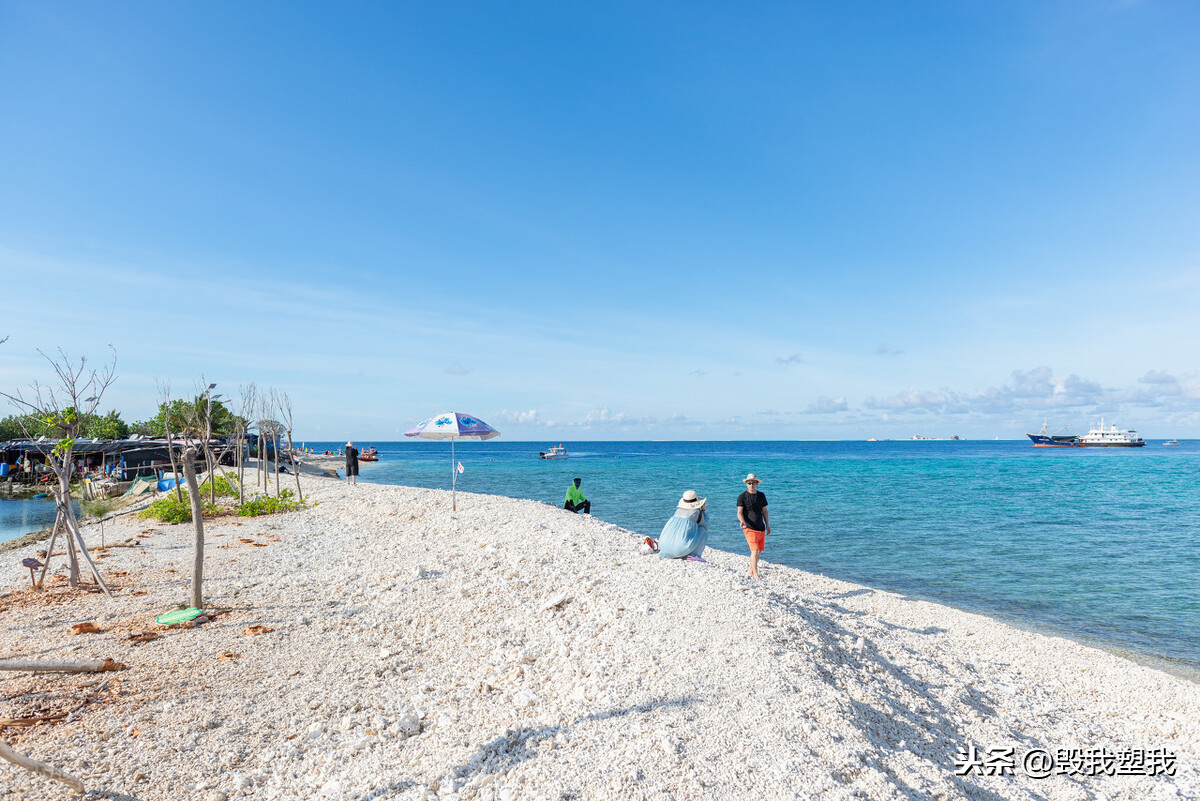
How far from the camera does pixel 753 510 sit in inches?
382

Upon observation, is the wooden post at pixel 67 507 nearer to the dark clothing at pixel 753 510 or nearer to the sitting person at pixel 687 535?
the sitting person at pixel 687 535

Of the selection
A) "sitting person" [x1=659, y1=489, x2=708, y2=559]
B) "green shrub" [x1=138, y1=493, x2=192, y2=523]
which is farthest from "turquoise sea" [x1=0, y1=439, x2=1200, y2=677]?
"green shrub" [x1=138, y1=493, x2=192, y2=523]

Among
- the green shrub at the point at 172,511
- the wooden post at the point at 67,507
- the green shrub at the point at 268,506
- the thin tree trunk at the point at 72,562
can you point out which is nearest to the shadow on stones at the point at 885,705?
the wooden post at the point at 67,507

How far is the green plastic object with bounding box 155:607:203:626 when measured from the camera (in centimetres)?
702

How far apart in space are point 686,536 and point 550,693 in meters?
4.17

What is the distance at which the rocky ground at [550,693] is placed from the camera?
396 centimetres

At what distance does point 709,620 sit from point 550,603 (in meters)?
2.03

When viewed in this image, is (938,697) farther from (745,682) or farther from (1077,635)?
(1077,635)

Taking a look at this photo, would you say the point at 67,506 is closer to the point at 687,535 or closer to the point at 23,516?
the point at 687,535

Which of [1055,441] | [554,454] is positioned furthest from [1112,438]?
[554,454]

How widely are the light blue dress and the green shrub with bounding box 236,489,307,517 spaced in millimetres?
12911

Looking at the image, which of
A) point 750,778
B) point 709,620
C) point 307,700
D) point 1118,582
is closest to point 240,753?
point 307,700

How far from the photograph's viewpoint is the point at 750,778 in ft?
12.2

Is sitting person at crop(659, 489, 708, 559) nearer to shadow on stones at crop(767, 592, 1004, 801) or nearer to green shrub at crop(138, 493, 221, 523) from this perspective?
shadow on stones at crop(767, 592, 1004, 801)
